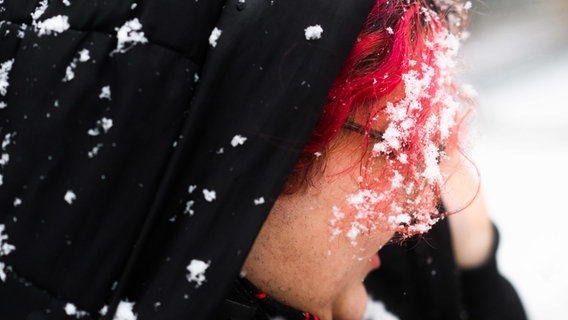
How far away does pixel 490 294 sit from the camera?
5.28 ft

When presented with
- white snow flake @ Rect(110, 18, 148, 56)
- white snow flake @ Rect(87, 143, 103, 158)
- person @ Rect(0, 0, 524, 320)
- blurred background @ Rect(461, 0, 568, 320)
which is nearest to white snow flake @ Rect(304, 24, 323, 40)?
person @ Rect(0, 0, 524, 320)

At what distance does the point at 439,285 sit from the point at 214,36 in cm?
136

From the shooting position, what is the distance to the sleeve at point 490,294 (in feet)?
5.12

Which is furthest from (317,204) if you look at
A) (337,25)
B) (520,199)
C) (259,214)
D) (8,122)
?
(520,199)

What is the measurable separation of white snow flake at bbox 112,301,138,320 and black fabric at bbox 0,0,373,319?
0.03ft

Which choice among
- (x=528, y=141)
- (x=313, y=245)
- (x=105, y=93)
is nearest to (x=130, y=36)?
(x=105, y=93)

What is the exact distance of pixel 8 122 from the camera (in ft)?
2.36

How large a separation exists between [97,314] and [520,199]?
1835 millimetres

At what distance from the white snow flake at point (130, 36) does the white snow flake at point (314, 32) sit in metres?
0.24

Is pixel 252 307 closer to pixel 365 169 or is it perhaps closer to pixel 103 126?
pixel 365 169

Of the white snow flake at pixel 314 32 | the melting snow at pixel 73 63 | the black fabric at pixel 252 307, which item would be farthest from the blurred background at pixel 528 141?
the melting snow at pixel 73 63

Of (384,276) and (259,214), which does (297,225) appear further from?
(384,276)

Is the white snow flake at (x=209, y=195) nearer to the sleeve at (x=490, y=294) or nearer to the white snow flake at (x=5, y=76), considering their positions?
the white snow flake at (x=5, y=76)

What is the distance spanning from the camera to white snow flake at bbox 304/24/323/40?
2.17 feet
